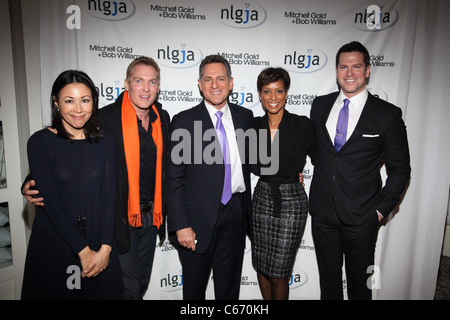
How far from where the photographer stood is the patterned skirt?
217cm

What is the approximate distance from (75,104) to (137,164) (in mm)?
572

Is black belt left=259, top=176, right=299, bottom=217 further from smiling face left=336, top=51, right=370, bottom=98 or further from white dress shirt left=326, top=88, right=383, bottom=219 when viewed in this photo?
smiling face left=336, top=51, right=370, bottom=98

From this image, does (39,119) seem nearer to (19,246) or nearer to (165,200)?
(19,246)

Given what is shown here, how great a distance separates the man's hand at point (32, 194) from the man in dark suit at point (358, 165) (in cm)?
203

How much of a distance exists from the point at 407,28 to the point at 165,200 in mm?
2890

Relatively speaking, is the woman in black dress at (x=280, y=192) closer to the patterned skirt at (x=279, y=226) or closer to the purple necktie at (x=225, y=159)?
the patterned skirt at (x=279, y=226)

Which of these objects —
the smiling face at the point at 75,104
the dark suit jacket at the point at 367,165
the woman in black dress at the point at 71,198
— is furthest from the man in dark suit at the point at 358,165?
the smiling face at the point at 75,104

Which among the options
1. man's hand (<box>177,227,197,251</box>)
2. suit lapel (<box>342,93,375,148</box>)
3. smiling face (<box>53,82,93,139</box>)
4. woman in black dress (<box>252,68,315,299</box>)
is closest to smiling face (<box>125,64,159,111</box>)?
smiling face (<box>53,82,93,139</box>)

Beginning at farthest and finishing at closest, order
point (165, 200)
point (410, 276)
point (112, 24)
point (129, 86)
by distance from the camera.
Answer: point (410, 276) < point (112, 24) < point (165, 200) < point (129, 86)

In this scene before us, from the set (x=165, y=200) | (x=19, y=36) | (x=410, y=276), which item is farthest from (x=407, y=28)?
(x=19, y=36)

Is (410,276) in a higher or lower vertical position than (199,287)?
lower

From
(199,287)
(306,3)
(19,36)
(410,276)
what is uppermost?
(306,3)

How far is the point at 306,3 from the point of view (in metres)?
2.72

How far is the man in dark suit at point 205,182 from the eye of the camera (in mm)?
2043
